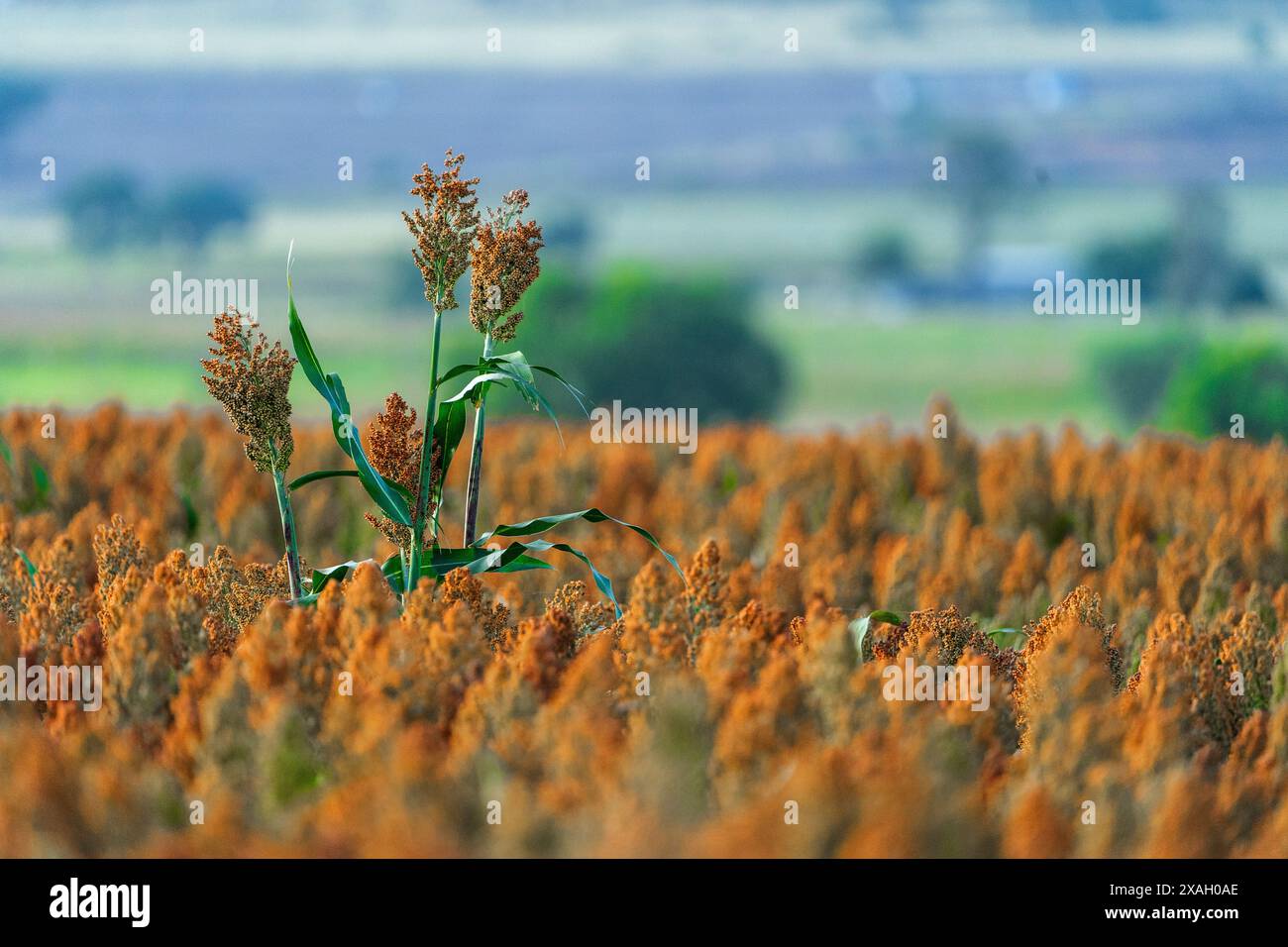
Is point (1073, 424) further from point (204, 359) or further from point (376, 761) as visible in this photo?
point (376, 761)

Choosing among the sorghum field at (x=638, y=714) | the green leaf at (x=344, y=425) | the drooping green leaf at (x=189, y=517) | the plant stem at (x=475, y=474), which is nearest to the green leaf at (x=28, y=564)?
the sorghum field at (x=638, y=714)

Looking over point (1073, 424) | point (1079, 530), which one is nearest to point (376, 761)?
point (1079, 530)

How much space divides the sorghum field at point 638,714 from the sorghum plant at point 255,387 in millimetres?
350

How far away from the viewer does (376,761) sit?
259cm

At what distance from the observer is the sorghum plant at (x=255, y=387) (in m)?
3.58

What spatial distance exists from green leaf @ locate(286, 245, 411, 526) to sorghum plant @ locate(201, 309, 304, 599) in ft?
0.16

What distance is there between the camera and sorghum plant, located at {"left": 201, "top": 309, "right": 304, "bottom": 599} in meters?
3.58

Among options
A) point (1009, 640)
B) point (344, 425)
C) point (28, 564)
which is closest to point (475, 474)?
point (344, 425)

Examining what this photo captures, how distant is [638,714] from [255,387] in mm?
1269

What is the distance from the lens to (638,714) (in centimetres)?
291

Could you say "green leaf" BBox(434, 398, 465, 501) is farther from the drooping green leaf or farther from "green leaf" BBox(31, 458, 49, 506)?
"green leaf" BBox(31, 458, 49, 506)
